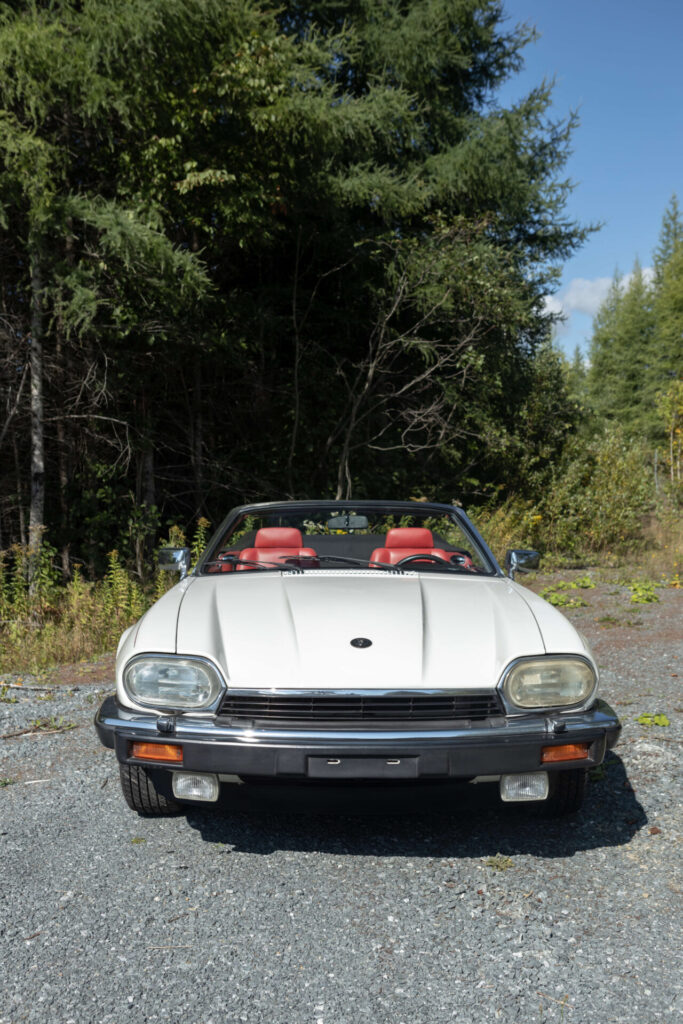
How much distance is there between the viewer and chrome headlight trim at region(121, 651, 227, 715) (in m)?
2.89

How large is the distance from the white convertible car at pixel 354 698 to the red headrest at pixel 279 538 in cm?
111

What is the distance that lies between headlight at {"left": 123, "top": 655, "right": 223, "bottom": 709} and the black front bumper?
0.28 feet

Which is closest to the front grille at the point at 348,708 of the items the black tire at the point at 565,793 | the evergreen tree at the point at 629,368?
the black tire at the point at 565,793

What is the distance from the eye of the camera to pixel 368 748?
2730 millimetres

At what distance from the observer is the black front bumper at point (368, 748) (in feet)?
Result: 8.97

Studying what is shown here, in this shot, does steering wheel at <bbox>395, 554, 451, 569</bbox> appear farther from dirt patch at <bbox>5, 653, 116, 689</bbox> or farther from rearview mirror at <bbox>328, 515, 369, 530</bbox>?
dirt patch at <bbox>5, 653, 116, 689</bbox>

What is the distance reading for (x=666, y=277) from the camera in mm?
46156

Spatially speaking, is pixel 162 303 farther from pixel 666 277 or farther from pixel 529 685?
pixel 666 277

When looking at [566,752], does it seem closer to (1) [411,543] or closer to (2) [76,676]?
(1) [411,543]

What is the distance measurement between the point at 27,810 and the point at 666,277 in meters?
49.2

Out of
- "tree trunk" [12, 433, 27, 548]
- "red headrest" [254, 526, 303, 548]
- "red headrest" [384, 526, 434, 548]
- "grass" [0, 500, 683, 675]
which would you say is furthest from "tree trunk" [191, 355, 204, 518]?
"red headrest" [384, 526, 434, 548]

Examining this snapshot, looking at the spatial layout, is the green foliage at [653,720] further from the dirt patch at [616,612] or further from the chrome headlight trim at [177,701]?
the chrome headlight trim at [177,701]

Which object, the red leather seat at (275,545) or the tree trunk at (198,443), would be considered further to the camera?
the tree trunk at (198,443)

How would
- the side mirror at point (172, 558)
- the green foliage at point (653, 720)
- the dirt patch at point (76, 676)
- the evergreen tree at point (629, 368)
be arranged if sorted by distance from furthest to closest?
the evergreen tree at point (629, 368)
the dirt patch at point (76, 676)
the green foliage at point (653, 720)
the side mirror at point (172, 558)
